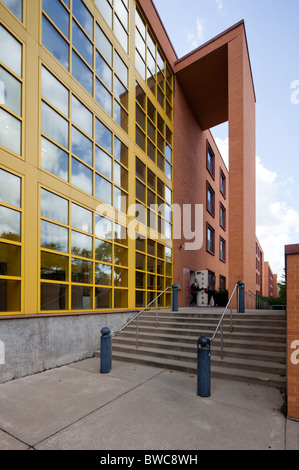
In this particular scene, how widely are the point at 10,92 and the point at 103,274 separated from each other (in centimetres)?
566

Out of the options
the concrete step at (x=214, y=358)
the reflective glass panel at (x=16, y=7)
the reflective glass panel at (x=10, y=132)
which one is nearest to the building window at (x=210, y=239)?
the concrete step at (x=214, y=358)

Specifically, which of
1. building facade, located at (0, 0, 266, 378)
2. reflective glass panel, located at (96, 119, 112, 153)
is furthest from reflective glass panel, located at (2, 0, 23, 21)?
reflective glass panel, located at (96, 119, 112, 153)

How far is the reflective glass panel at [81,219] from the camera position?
7992 mm

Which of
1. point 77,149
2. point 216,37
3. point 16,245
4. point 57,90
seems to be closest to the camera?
point 16,245

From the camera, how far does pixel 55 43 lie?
7684mm

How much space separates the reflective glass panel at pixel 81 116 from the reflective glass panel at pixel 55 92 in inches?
11.5

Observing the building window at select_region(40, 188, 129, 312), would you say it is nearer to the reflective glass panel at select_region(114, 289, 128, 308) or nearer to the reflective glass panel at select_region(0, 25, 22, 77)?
the reflective glass panel at select_region(114, 289, 128, 308)

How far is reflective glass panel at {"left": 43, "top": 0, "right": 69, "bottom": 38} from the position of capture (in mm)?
7466

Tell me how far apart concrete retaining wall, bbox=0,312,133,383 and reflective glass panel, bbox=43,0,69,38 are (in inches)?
317

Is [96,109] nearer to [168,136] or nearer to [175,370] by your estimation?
[168,136]

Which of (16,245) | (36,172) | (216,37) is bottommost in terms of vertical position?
(16,245)

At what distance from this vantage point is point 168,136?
1528 centimetres

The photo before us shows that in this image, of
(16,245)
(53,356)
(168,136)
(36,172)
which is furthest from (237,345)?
(168,136)

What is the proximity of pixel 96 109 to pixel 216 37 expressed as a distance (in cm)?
1025
